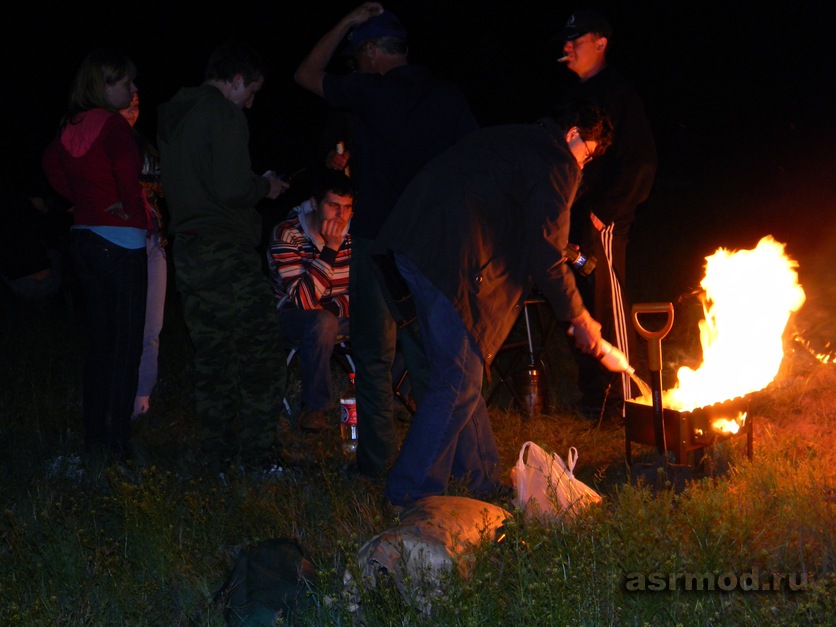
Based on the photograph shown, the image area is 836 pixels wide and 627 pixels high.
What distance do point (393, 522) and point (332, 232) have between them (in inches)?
108

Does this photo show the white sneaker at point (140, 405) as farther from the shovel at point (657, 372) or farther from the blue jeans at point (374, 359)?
the shovel at point (657, 372)

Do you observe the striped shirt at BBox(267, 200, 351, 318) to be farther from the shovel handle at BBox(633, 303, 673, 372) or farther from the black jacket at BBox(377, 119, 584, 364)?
the shovel handle at BBox(633, 303, 673, 372)

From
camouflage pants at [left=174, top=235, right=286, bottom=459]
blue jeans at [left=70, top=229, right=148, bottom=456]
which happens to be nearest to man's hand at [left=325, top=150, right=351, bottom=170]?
camouflage pants at [left=174, top=235, right=286, bottom=459]

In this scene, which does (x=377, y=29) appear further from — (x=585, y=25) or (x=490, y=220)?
(x=585, y=25)

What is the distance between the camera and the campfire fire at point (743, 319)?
17.1 ft

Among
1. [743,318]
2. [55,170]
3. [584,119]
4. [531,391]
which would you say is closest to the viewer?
[584,119]

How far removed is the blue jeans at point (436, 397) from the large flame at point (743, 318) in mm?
1448

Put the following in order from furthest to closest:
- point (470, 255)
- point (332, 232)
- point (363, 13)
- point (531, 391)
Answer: point (531, 391) → point (332, 232) → point (363, 13) → point (470, 255)

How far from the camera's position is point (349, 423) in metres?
5.88

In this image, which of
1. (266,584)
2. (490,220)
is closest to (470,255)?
(490,220)

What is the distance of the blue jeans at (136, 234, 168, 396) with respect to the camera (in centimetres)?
633

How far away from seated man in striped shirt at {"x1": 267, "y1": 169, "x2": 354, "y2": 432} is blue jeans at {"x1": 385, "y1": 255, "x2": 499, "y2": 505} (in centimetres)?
187

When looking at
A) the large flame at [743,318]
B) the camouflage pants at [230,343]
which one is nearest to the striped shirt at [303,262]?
the camouflage pants at [230,343]

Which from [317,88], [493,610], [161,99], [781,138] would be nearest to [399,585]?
[493,610]
